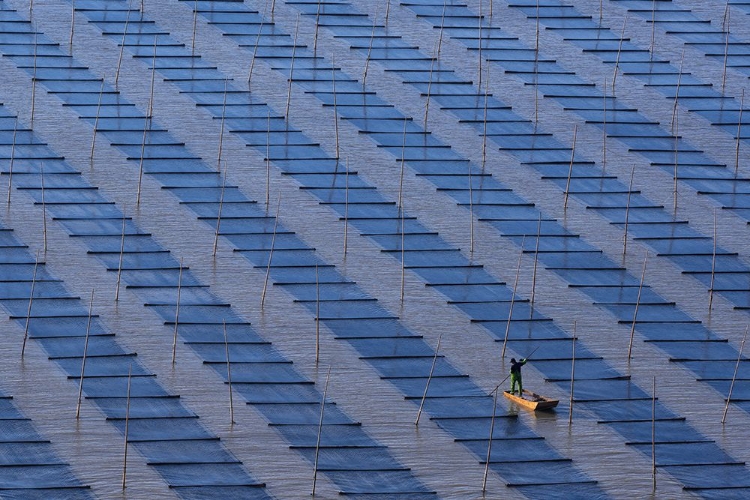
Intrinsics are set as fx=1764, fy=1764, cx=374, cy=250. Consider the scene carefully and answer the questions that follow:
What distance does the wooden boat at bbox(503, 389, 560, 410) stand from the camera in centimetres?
3359

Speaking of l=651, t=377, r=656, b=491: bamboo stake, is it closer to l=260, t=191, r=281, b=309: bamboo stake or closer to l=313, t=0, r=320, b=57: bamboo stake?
l=260, t=191, r=281, b=309: bamboo stake

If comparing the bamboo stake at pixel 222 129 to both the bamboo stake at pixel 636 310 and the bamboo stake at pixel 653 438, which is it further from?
Answer: the bamboo stake at pixel 653 438

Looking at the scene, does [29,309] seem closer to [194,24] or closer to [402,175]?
[402,175]

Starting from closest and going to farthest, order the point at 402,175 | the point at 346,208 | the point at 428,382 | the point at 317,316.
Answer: the point at 428,382 < the point at 317,316 < the point at 346,208 < the point at 402,175

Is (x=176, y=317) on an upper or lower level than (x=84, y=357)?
upper

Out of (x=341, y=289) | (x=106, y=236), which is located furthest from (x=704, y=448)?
(x=106, y=236)

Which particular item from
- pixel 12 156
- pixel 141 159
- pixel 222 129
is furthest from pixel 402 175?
pixel 12 156

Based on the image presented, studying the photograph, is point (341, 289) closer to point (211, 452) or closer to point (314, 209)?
point (314, 209)

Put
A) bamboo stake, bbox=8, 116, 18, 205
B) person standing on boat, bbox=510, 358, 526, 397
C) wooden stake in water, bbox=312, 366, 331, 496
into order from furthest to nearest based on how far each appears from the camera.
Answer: bamboo stake, bbox=8, 116, 18, 205 < person standing on boat, bbox=510, 358, 526, 397 < wooden stake in water, bbox=312, 366, 331, 496

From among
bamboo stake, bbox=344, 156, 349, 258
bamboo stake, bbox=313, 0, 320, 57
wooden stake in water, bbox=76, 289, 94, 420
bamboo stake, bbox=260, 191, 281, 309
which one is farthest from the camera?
bamboo stake, bbox=313, 0, 320, 57

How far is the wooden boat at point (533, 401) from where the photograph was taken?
3359 cm

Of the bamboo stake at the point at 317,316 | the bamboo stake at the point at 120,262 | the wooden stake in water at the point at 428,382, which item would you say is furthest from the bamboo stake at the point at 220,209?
the wooden stake in water at the point at 428,382

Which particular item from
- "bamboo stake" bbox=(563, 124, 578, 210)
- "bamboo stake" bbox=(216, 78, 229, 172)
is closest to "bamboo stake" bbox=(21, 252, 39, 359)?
"bamboo stake" bbox=(216, 78, 229, 172)

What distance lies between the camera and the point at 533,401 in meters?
33.6
